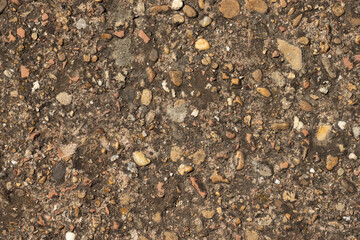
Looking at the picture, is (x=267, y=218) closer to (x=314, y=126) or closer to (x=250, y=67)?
(x=314, y=126)

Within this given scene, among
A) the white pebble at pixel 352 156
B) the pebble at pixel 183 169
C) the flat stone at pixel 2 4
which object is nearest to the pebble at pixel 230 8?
the pebble at pixel 183 169

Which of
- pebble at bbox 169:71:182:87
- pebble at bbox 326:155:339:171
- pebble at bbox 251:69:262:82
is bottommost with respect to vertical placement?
pebble at bbox 326:155:339:171

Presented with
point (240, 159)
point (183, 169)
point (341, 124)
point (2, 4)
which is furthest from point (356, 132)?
point (2, 4)

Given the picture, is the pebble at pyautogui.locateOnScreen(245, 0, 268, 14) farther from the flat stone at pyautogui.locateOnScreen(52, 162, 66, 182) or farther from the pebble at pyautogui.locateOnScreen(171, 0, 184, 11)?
the flat stone at pyautogui.locateOnScreen(52, 162, 66, 182)

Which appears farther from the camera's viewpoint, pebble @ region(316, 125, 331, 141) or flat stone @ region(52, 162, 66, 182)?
flat stone @ region(52, 162, 66, 182)

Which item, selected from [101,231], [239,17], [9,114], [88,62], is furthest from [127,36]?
[101,231]

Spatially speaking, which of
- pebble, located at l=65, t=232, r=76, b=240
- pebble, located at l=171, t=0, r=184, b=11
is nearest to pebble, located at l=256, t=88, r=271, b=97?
pebble, located at l=171, t=0, r=184, b=11

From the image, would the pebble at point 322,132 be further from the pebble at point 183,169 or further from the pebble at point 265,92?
the pebble at point 183,169
